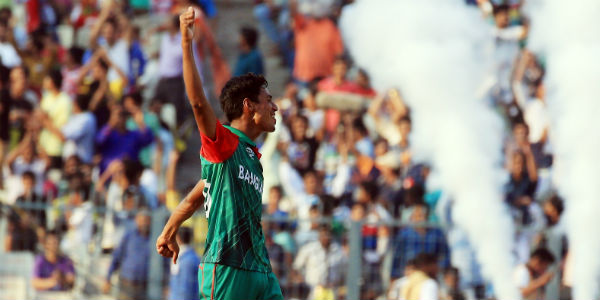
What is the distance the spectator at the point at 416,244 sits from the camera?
10.1 meters

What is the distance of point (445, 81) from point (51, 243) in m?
4.24

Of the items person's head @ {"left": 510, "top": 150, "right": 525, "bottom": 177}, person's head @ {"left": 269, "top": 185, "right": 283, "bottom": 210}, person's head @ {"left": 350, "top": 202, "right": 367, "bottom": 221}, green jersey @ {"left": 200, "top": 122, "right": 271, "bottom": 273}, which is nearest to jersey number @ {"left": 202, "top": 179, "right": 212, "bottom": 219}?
green jersey @ {"left": 200, "top": 122, "right": 271, "bottom": 273}

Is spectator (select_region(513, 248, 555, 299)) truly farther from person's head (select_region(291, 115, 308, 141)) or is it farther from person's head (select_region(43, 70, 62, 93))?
person's head (select_region(43, 70, 62, 93))

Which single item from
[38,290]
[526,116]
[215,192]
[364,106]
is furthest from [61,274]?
[215,192]

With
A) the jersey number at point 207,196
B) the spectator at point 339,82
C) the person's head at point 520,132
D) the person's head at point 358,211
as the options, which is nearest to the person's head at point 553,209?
the person's head at point 520,132

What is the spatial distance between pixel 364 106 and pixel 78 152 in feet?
10.3

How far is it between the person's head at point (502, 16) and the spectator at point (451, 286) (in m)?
2.99

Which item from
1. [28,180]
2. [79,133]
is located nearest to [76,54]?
[79,133]

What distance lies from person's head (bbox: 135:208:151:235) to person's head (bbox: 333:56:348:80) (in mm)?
3012

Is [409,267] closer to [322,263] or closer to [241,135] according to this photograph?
[322,263]

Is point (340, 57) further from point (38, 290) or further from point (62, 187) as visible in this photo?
point (38, 290)

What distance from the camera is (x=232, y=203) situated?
234 inches

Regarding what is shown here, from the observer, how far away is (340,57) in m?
13.0

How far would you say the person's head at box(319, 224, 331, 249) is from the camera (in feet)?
34.0
